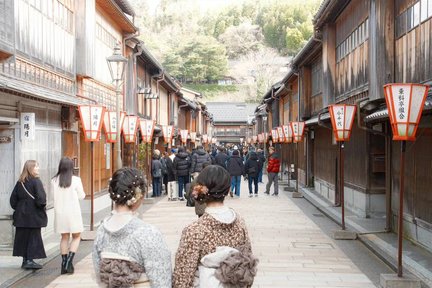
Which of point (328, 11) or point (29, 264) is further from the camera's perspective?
point (328, 11)

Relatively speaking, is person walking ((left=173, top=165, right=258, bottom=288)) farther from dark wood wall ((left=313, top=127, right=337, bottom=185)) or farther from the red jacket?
the red jacket

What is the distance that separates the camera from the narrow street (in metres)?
9.44

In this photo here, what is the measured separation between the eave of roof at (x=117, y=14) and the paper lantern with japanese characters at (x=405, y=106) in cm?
1213

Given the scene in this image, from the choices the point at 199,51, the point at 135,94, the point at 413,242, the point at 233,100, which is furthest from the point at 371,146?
the point at 233,100

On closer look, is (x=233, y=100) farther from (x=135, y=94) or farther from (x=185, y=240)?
(x=185, y=240)

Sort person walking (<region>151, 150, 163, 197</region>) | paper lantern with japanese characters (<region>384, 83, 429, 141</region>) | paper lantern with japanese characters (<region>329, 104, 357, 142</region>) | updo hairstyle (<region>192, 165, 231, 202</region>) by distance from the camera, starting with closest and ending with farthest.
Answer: updo hairstyle (<region>192, 165, 231, 202</region>) → paper lantern with japanese characters (<region>384, 83, 429, 141</region>) → paper lantern with japanese characters (<region>329, 104, 357, 142</region>) → person walking (<region>151, 150, 163, 197</region>)

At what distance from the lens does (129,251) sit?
3.98 m

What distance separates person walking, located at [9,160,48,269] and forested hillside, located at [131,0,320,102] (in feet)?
274

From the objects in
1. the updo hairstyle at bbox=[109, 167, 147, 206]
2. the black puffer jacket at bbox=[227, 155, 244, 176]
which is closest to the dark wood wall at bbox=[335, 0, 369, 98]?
the black puffer jacket at bbox=[227, 155, 244, 176]

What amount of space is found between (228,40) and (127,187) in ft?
374

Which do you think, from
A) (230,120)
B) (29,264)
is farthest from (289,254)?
(230,120)

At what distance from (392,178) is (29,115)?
8.86 meters

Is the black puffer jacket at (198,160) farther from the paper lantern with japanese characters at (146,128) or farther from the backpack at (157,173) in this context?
the backpack at (157,173)

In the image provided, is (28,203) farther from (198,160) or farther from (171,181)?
(171,181)
